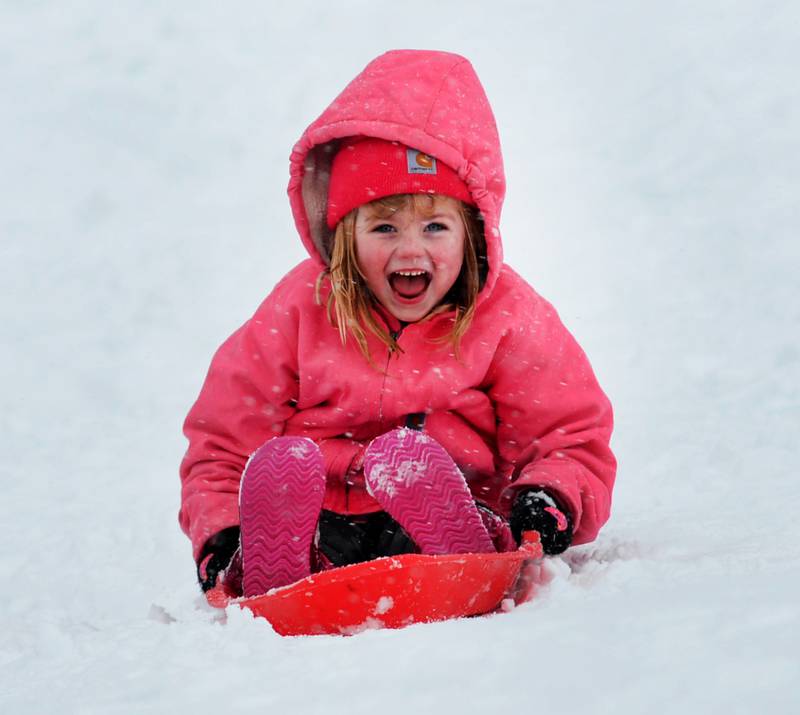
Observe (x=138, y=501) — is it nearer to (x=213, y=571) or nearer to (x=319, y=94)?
(x=213, y=571)

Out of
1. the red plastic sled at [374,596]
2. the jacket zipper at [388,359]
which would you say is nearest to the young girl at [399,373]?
the jacket zipper at [388,359]

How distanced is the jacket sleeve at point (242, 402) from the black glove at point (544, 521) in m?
0.62

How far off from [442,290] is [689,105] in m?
3.94

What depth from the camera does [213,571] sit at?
2162 mm

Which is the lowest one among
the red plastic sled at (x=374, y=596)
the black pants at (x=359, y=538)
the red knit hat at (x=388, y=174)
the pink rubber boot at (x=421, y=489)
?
the black pants at (x=359, y=538)

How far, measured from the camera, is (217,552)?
2.21 meters

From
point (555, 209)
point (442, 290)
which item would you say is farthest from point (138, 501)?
point (555, 209)

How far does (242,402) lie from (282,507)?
1.83 ft

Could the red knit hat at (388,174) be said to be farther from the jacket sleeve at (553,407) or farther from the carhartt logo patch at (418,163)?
the jacket sleeve at (553,407)

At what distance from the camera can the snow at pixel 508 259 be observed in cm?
134

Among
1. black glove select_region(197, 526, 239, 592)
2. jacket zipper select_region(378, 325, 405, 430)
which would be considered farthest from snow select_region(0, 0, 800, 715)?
jacket zipper select_region(378, 325, 405, 430)

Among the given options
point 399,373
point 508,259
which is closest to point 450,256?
point 399,373

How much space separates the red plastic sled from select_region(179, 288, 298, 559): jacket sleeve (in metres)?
0.64

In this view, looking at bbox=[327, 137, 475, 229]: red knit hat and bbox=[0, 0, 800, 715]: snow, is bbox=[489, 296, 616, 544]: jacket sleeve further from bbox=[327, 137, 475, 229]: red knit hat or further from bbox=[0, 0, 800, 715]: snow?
bbox=[327, 137, 475, 229]: red knit hat
